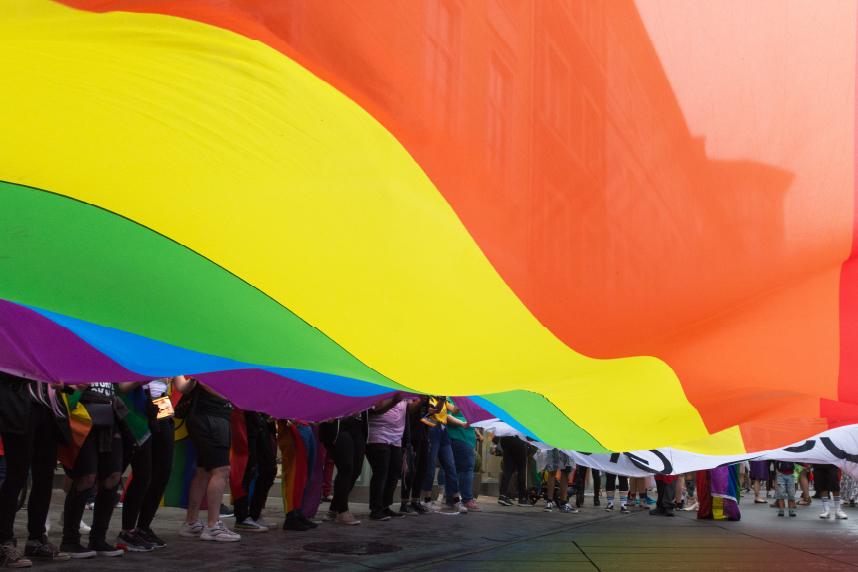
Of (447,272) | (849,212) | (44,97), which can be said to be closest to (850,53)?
(849,212)

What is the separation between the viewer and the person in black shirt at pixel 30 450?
5539mm

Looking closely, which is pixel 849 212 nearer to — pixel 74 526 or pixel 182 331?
pixel 182 331

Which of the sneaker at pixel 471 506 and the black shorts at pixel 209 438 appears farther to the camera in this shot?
the sneaker at pixel 471 506

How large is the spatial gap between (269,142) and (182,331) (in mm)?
1616

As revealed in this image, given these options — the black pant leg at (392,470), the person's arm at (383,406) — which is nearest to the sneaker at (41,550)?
the person's arm at (383,406)

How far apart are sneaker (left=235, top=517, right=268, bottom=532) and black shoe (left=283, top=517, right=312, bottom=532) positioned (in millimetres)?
262

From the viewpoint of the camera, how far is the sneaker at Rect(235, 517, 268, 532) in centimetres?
878

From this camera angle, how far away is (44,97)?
2641 millimetres

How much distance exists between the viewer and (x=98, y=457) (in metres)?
6.36

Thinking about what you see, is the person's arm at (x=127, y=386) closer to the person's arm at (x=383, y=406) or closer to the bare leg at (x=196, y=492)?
the bare leg at (x=196, y=492)

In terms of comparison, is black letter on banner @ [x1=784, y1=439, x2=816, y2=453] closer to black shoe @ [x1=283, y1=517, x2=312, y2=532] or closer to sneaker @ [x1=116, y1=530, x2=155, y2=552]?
black shoe @ [x1=283, y1=517, x2=312, y2=532]

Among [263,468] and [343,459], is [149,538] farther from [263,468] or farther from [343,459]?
[343,459]

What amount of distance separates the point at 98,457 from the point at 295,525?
3.12 metres

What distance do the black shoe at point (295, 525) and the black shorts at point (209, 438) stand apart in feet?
6.61
